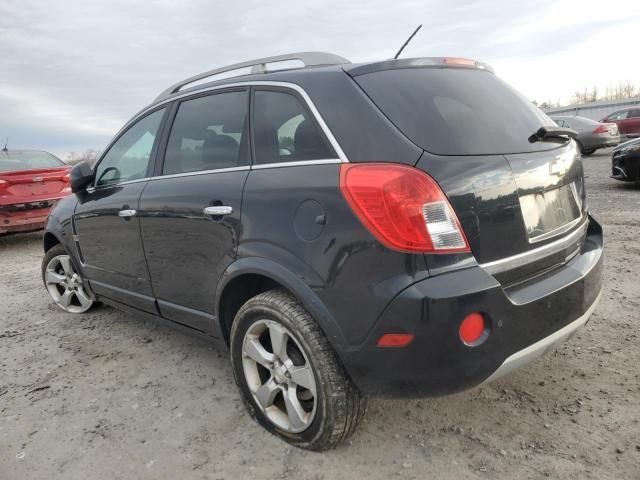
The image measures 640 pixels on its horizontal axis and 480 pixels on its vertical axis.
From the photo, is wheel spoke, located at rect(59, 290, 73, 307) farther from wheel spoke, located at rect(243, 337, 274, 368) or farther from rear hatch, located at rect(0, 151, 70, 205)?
rear hatch, located at rect(0, 151, 70, 205)

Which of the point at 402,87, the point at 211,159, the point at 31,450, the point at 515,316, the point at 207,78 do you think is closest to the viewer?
the point at 515,316

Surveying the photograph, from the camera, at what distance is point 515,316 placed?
6.08 ft

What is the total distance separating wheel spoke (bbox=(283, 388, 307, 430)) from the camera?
7.13 ft

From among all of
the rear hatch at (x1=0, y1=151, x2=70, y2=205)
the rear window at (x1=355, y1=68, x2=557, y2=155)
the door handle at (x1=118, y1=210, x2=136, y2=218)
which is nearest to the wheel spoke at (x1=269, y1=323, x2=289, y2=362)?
the rear window at (x1=355, y1=68, x2=557, y2=155)

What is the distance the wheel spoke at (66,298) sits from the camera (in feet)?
14.2

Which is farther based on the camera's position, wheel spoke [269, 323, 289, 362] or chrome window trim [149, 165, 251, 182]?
chrome window trim [149, 165, 251, 182]

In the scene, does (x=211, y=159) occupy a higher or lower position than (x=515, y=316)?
higher

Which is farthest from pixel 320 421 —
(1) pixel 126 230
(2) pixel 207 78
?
(2) pixel 207 78

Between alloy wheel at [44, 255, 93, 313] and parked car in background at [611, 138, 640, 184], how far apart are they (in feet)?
28.1

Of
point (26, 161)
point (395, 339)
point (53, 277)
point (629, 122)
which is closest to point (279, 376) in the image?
point (395, 339)

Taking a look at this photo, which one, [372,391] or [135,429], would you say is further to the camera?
[135,429]

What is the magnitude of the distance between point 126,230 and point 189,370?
1.01 m

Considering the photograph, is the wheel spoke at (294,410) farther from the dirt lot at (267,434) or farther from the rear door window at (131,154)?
the rear door window at (131,154)

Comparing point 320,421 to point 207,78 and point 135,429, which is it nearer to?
point 135,429
